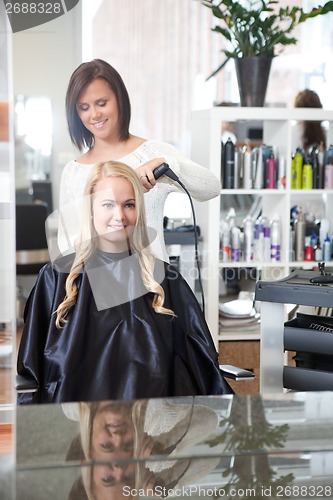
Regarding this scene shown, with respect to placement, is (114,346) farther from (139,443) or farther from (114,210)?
(139,443)

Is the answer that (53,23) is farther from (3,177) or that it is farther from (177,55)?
(177,55)

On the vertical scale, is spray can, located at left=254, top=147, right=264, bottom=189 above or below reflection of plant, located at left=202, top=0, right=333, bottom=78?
below

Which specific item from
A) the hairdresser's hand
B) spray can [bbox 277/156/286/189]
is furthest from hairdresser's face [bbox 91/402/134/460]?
spray can [bbox 277/156/286/189]

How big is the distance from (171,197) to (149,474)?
3.24 meters

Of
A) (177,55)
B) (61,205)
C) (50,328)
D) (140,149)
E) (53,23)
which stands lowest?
(50,328)

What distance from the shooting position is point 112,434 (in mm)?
911

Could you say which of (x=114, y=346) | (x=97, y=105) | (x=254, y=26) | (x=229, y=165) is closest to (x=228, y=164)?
(x=229, y=165)

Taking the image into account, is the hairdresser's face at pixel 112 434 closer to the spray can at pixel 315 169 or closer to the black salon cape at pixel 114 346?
the black salon cape at pixel 114 346

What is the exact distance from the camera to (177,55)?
5980 millimetres

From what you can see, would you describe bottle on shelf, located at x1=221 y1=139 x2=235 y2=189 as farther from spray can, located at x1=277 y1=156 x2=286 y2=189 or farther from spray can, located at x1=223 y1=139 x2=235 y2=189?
spray can, located at x1=277 y1=156 x2=286 y2=189

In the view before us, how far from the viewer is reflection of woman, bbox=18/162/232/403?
2.19m

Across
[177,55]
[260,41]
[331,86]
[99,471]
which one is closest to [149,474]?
[99,471]

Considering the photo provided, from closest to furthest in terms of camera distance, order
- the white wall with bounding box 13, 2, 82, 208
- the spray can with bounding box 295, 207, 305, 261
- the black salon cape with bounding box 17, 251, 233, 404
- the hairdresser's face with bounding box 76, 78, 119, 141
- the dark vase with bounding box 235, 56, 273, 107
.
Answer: the black salon cape with bounding box 17, 251, 233, 404 < the hairdresser's face with bounding box 76, 78, 119, 141 < the white wall with bounding box 13, 2, 82, 208 < the dark vase with bounding box 235, 56, 273, 107 < the spray can with bounding box 295, 207, 305, 261

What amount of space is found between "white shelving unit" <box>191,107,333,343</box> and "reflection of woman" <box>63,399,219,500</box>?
2.59 meters
